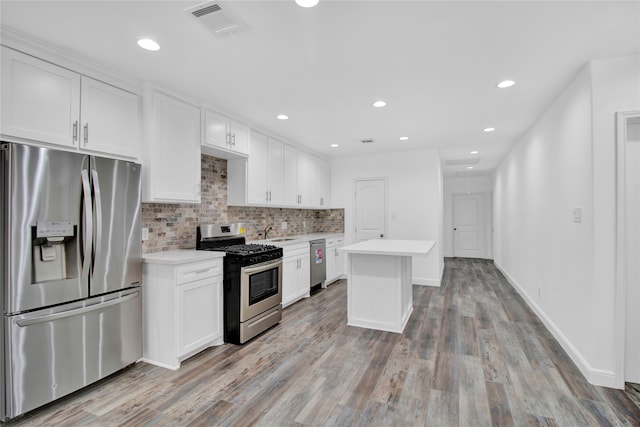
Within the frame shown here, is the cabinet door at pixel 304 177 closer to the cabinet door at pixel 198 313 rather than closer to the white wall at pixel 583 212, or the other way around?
the cabinet door at pixel 198 313

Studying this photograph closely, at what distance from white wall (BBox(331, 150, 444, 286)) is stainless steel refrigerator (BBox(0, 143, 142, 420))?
4252 millimetres

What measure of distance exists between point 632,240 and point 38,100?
429cm

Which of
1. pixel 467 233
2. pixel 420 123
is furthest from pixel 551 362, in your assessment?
pixel 467 233

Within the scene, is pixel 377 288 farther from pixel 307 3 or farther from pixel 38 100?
pixel 38 100

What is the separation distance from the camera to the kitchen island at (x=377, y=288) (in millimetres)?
3314

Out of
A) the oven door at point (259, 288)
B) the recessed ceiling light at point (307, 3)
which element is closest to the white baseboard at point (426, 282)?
the oven door at point (259, 288)

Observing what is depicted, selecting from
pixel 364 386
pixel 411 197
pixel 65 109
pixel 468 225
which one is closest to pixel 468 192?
pixel 468 225

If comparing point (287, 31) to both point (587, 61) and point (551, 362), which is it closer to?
point (587, 61)

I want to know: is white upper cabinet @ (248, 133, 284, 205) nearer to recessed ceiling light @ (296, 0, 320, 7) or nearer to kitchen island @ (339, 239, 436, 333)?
kitchen island @ (339, 239, 436, 333)

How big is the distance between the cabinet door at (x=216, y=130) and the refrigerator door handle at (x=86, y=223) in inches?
48.3

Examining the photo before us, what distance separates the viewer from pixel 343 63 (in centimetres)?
241

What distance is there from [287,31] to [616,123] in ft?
7.96

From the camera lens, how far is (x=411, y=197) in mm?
5648

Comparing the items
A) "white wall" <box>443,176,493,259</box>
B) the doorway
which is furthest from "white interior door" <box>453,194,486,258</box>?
the doorway
